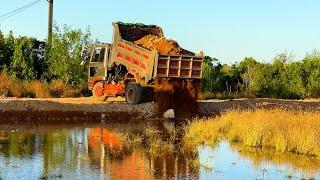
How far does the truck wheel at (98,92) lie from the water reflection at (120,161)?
11.8 m

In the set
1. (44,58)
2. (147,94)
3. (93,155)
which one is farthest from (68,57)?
(93,155)

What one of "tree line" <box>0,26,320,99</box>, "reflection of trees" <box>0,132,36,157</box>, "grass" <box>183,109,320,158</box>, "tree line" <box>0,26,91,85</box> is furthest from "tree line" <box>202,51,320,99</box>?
"reflection of trees" <box>0,132,36,157</box>

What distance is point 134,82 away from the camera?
29.3m

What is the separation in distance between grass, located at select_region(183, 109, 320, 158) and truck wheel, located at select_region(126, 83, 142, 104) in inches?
278

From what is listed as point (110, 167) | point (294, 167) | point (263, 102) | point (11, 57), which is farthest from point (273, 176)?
point (11, 57)

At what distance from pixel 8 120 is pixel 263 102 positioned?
14593 millimetres

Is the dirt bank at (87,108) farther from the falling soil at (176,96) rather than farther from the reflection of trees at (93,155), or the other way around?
the reflection of trees at (93,155)

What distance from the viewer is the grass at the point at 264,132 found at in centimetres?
1702

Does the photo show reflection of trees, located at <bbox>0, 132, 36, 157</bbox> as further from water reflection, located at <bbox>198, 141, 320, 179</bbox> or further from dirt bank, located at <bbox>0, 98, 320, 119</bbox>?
dirt bank, located at <bbox>0, 98, 320, 119</bbox>

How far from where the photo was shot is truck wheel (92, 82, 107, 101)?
31.6 meters

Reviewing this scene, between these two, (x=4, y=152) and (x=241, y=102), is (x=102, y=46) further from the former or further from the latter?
(x=4, y=152)

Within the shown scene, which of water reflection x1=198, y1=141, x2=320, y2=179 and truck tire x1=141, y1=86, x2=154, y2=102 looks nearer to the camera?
water reflection x1=198, y1=141, x2=320, y2=179

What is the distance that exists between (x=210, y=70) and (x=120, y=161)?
28.0 m

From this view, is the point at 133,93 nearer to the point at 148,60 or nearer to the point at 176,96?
the point at 176,96
